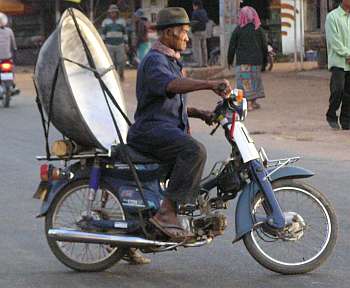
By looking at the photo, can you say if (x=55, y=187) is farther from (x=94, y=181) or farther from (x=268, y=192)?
(x=268, y=192)

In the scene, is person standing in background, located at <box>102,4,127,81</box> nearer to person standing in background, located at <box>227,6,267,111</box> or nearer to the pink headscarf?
person standing in background, located at <box>227,6,267,111</box>

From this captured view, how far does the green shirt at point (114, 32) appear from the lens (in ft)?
68.7

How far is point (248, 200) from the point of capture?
19.8 ft

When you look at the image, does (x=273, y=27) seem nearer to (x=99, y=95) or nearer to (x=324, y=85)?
(x=324, y=85)

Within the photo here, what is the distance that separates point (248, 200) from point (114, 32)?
15.4 meters

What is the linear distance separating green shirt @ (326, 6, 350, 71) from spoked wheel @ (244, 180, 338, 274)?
6786 mm

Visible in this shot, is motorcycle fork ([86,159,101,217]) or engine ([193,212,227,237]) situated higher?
motorcycle fork ([86,159,101,217])

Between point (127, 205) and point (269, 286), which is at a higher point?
point (127, 205)

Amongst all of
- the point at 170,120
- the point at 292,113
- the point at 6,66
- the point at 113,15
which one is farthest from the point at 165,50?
the point at 113,15

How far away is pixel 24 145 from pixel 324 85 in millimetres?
9477

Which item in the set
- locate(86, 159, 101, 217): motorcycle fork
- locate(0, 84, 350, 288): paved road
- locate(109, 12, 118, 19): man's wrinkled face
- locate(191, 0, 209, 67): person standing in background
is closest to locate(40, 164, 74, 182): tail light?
locate(86, 159, 101, 217): motorcycle fork

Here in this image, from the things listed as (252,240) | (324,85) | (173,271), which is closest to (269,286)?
(252,240)

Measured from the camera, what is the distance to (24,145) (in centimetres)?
1245

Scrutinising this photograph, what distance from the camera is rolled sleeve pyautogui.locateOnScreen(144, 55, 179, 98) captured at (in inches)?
231
